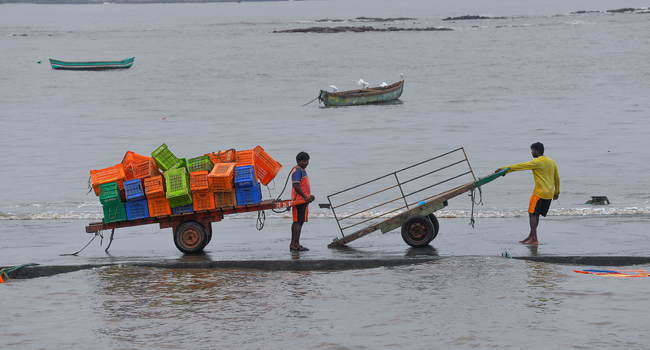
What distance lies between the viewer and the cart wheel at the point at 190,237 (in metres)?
11.1

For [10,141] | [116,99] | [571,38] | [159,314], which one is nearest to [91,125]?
[10,141]

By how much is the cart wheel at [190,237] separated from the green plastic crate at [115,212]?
3.06 feet

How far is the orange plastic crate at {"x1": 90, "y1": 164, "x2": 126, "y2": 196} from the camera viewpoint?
1084cm

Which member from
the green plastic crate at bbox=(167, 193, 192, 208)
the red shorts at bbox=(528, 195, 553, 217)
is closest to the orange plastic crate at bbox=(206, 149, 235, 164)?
the green plastic crate at bbox=(167, 193, 192, 208)

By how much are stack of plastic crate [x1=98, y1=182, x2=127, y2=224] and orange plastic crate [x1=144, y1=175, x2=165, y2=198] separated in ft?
1.59

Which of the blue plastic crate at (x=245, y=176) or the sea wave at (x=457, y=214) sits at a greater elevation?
the blue plastic crate at (x=245, y=176)

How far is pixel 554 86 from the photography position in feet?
166

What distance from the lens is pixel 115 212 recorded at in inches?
431

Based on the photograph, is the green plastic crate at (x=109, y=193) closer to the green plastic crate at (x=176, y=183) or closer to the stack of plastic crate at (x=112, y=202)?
the stack of plastic crate at (x=112, y=202)

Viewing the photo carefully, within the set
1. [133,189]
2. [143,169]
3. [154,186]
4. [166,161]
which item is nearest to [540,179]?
[166,161]

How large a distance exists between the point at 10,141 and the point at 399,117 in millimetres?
21137

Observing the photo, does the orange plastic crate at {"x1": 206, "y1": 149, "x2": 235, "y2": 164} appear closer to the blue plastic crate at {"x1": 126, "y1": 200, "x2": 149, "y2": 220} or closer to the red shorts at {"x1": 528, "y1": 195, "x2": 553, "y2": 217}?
the blue plastic crate at {"x1": 126, "y1": 200, "x2": 149, "y2": 220}

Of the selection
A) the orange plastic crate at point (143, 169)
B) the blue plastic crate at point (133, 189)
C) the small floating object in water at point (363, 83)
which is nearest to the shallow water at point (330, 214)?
the blue plastic crate at point (133, 189)

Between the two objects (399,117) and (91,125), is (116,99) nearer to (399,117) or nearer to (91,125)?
(91,125)
